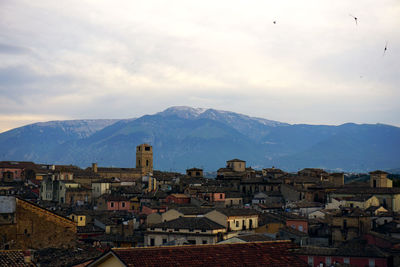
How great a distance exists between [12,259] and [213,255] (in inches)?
331

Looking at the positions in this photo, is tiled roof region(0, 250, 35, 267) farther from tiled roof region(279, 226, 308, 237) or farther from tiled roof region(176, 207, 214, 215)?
tiled roof region(176, 207, 214, 215)

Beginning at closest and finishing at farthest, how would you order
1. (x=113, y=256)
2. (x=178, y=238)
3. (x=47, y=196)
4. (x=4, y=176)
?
(x=113, y=256) → (x=178, y=238) → (x=47, y=196) → (x=4, y=176)

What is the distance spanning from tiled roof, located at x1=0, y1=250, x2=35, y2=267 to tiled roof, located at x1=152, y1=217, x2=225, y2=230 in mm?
30102

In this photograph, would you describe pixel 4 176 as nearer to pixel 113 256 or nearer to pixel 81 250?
pixel 81 250

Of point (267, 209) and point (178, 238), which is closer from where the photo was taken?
point (178, 238)

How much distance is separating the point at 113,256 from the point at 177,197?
63104 millimetres

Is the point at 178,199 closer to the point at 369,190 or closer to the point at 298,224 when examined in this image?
the point at 298,224

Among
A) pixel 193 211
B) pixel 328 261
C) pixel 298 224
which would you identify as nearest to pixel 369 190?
pixel 298 224

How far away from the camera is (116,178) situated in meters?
130

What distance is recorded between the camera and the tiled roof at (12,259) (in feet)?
80.8

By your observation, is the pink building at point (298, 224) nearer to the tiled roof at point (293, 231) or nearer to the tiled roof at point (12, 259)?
the tiled roof at point (293, 231)

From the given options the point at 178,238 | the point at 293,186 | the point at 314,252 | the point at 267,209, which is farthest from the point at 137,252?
the point at 293,186

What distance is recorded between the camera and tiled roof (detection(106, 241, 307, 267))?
2158 cm

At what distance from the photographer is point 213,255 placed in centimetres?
2333
